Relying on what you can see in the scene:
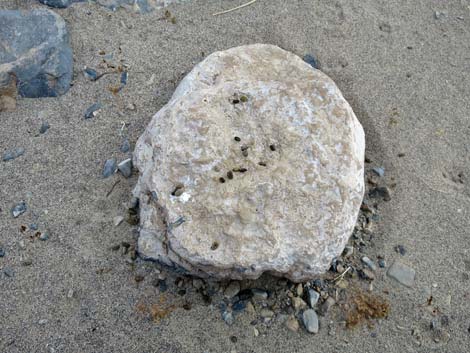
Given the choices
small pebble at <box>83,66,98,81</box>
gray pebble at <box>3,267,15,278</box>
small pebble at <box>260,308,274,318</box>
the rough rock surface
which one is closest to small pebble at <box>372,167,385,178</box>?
small pebble at <box>260,308,274,318</box>

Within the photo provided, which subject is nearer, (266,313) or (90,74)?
(266,313)

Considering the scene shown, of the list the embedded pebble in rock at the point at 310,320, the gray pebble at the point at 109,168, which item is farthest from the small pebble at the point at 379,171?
the gray pebble at the point at 109,168

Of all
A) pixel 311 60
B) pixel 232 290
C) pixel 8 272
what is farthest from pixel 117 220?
pixel 311 60

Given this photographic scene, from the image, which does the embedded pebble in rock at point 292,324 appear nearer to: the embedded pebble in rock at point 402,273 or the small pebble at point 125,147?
the embedded pebble in rock at point 402,273

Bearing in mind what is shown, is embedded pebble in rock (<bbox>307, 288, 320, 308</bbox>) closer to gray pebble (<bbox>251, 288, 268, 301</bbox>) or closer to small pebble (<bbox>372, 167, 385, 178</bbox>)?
gray pebble (<bbox>251, 288, 268, 301</bbox>)

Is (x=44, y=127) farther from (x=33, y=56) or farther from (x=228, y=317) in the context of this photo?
(x=228, y=317)

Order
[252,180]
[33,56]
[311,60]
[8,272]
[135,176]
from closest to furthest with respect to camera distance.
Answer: [252,180]
[8,272]
[135,176]
[33,56]
[311,60]

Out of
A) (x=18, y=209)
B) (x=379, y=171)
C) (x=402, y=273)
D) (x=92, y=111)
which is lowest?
(x=18, y=209)
